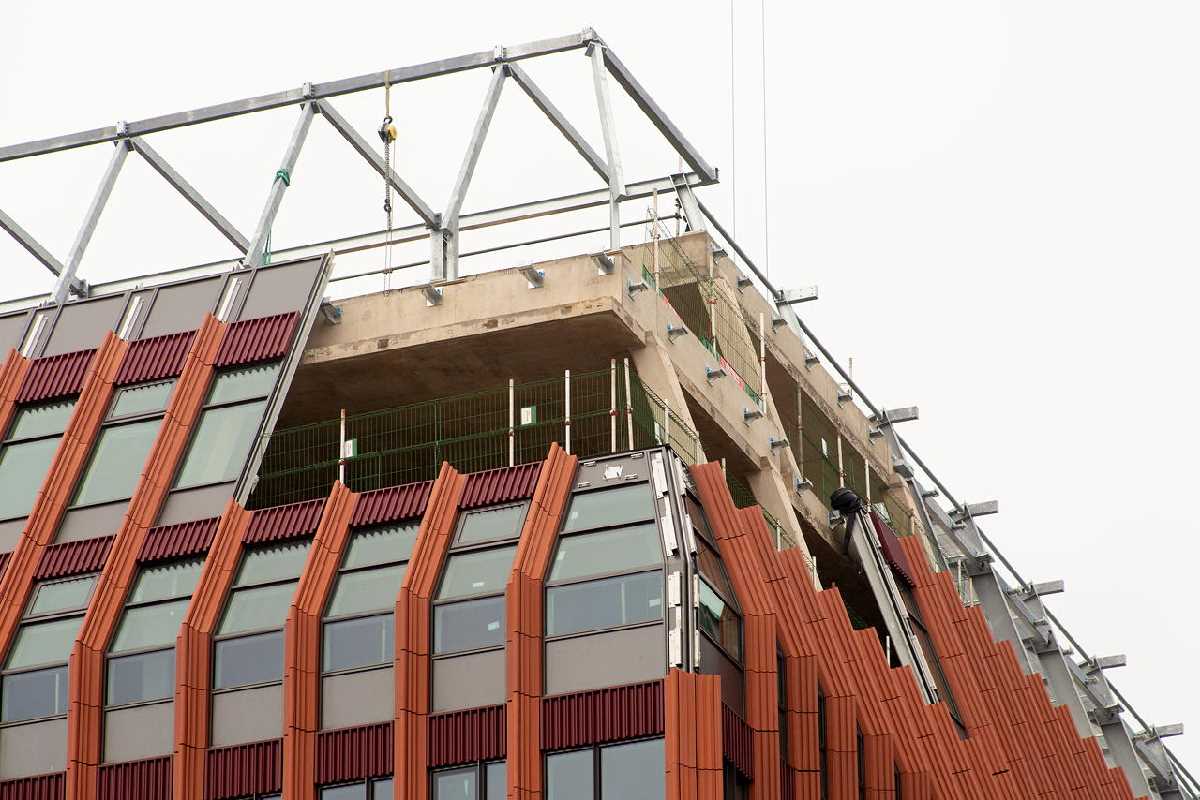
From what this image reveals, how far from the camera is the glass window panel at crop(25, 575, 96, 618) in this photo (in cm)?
5938

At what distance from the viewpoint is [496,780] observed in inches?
2101

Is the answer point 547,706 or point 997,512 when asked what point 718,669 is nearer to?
point 547,706

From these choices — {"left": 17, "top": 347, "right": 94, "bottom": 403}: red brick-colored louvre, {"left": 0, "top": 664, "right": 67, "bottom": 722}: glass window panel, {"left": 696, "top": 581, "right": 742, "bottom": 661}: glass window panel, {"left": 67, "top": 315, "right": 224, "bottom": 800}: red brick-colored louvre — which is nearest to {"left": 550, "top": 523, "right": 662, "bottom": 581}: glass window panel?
{"left": 696, "top": 581, "right": 742, "bottom": 661}: glass window panel

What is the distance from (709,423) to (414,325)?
7849 millimetres

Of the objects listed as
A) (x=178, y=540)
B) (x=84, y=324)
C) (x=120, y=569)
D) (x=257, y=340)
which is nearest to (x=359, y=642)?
(x=178, y=540)

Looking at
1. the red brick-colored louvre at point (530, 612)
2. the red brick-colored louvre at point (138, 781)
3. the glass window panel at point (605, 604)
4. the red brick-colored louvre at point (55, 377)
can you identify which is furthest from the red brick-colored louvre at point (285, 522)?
the red brick-colored louvre at point (55, 377)

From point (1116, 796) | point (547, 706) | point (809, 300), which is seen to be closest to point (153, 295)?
point (547, 706)

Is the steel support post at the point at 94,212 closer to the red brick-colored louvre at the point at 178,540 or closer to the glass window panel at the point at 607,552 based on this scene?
the red brick-colored louvre at the point at 178,540

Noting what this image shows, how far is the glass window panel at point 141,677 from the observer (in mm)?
57219

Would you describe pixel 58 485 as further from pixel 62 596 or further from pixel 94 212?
pixel 94 212

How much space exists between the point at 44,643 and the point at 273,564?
214 inches

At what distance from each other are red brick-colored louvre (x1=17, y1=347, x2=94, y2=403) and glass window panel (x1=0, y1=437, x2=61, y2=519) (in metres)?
1.27

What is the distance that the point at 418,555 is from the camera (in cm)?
5622

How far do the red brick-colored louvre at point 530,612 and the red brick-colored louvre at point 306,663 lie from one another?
370 cm
